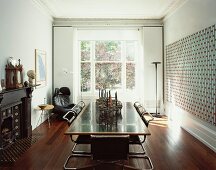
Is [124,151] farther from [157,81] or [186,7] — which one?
[157,81]

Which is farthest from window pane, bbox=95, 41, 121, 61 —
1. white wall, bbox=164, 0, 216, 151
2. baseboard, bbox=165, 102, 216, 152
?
baseboard, bbox=165, 102, 216, 152

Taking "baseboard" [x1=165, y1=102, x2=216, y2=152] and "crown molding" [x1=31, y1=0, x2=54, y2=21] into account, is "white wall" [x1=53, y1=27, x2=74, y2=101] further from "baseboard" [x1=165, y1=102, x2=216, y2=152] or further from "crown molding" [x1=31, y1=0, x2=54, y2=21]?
"baseboard" [x1=165, y1=102, x2=216, y2=152]

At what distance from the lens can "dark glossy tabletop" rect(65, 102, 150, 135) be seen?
2878 millimetres

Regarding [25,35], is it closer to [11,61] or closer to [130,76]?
[11,61]

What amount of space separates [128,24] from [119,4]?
1685 millimetres

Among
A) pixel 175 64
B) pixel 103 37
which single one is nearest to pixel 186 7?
pixel 175 64

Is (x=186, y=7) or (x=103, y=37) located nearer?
(x=186, y=7)

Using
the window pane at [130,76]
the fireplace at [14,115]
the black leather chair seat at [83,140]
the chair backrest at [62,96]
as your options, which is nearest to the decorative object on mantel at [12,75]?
the fireplace at [14,115]

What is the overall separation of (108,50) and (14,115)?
449cm

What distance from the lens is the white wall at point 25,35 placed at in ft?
14.5

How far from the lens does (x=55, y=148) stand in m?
4.52

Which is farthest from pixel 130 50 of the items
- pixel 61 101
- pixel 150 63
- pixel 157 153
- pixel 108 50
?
pixel 157 153

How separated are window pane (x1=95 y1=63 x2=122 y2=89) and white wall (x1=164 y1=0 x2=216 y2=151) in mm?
1851

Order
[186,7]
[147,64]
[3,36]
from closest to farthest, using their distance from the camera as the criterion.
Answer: [3,36] < [186,7] < [147,64]
